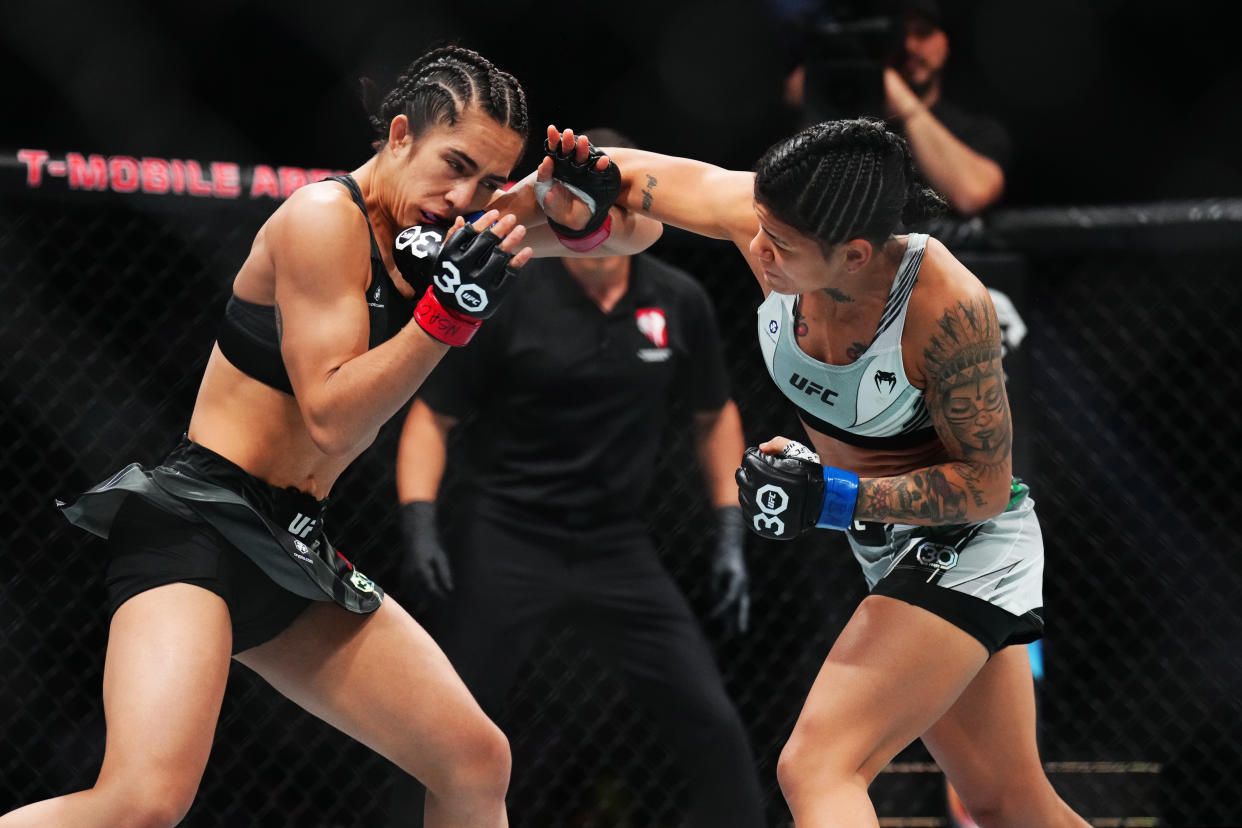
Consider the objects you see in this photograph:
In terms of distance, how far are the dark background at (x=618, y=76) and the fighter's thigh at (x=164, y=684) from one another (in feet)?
5.40

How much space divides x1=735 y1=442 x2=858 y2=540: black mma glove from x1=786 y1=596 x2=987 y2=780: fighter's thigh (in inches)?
6.4

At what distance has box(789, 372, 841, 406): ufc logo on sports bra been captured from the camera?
1.89 m

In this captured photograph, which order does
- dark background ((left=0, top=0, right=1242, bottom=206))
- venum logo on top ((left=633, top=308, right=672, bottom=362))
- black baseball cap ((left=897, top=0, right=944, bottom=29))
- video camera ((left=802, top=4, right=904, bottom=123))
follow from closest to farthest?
venum logo on top ((left=633, top=308, right=672, bottom=362)) < video camera ((left=802, top=4, right=904, bottom=123)) < black baseball cap ((left=897, top=0, right=944, bottom=29)) < dark background ((left=0, top=0, right=1242, bottom=206))

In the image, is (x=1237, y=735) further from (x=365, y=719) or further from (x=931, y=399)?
(x=365, y=719)

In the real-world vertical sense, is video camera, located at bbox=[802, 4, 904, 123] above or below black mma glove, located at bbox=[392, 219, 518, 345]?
below

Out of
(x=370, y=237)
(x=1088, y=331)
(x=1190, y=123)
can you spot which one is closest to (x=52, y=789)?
(x=370, y=237)

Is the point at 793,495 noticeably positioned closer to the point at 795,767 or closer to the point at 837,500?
the point at 837,500

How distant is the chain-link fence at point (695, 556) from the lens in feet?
9.66

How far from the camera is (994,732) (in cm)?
198

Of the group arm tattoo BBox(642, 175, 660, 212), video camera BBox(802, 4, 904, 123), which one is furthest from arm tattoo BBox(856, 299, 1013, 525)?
video camera BBox(802, 4, 904, 123)

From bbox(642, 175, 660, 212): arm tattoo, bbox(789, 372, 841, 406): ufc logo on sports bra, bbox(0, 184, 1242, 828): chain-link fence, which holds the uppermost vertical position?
bbox(642, 175, 660, 212): arm tattoo

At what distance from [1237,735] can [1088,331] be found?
3.62ft

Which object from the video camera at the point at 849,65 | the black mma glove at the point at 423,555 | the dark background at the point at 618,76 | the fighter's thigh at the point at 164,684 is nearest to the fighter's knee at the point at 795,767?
→ the fighter's thigh at the point at 164,684

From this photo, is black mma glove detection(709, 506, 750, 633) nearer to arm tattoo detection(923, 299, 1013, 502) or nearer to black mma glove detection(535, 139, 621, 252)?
black mma glove detection(535, 139, 621, 252)
